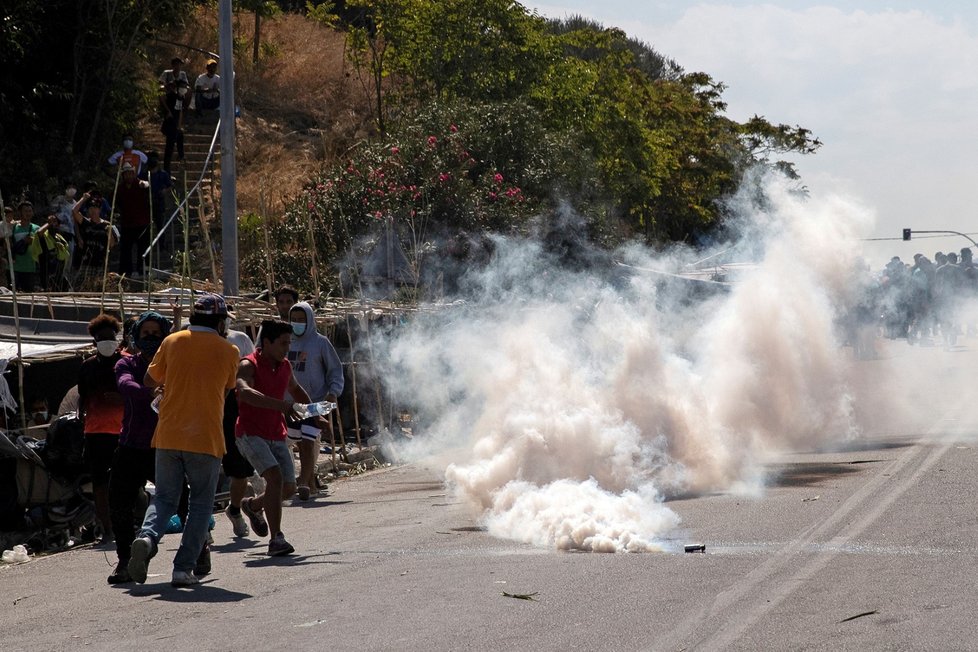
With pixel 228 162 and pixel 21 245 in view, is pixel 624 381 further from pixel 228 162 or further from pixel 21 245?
pixel 21 245

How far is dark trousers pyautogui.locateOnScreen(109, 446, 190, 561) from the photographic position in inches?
336

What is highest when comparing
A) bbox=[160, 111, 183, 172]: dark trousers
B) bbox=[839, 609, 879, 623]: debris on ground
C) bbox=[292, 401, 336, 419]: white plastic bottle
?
bbox=[160, 111, 183, 172]: dark trousers

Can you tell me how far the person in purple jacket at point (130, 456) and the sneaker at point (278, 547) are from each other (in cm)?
101

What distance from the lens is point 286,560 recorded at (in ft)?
29.9

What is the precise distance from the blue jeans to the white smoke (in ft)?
7.69

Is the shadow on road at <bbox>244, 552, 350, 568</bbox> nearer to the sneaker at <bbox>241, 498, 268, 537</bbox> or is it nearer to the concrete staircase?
the sneaker at <bbox>241, 498, 268, 537</bbox>

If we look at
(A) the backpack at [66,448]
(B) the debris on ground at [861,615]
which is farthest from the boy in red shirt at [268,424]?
(B) the debris on ground at [861,615]

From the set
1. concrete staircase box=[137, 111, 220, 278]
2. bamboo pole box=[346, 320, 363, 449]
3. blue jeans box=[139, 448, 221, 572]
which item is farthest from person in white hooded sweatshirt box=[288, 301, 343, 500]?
concrete staircase box=[137, 111, 220, 278]

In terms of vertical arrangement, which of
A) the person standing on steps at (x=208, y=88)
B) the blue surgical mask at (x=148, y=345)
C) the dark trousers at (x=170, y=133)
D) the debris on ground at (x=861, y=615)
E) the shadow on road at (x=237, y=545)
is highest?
the person standing on steps at (x=208, y=88)

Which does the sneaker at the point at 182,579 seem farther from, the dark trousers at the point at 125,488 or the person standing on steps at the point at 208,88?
the person standing on steps at the point at 208,88

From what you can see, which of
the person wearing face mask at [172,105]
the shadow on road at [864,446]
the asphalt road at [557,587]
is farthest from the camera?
the person wearing face mask at [172,105]

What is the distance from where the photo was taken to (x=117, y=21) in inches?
1009

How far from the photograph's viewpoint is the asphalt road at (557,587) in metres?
6.54

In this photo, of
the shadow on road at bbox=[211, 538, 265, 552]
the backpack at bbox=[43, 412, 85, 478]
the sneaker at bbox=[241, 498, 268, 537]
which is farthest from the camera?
the backpack at bbox=[43, 412, 85, 478]
